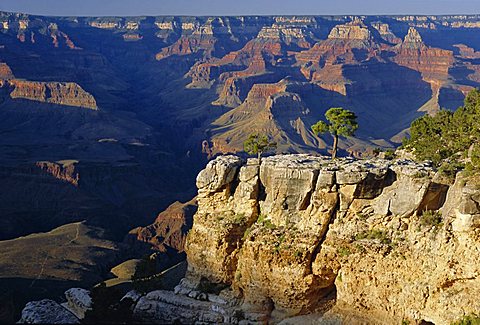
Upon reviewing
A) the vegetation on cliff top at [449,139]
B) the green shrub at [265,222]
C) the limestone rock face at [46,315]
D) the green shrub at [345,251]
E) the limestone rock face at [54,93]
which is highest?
the limestone rock face at [54,93]

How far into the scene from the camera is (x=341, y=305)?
110 ft

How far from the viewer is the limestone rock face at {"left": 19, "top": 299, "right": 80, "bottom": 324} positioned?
3534cm

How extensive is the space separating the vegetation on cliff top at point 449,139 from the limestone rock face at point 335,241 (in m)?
3.10

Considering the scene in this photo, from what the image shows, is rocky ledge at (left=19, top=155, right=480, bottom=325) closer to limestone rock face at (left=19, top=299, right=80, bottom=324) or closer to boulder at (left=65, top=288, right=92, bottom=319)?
boulder at (left=65, top=288, right=92, bottom=319)

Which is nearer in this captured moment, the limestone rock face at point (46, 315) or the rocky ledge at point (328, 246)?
the rocky ledge at point (328, 246)

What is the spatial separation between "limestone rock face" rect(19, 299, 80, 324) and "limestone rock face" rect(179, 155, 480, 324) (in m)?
4.19

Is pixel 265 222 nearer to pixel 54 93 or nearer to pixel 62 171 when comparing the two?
pixel 62 171

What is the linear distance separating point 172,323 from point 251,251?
6.13 meters

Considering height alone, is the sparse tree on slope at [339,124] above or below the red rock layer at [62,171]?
above

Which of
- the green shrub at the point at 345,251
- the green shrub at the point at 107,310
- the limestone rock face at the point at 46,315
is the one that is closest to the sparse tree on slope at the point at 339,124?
the green shrub at the point at 345,251

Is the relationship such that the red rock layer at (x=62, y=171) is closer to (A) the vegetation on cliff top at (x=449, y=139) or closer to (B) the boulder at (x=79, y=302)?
(B) the boulder at (x=79, y=302)

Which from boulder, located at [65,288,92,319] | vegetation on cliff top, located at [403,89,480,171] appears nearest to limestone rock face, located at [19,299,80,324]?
boulder, located at [65,288,92,319]

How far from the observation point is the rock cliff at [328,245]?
30234 millimetres

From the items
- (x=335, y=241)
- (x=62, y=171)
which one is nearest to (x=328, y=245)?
(x=335, y=241)
